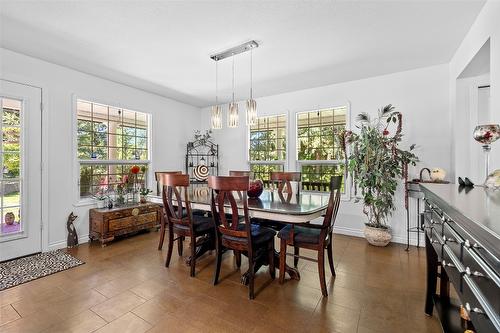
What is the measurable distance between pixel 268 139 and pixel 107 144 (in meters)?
2.91

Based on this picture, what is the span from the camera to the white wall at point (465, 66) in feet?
6.03

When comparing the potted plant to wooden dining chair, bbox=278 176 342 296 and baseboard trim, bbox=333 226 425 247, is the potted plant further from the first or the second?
wooden dining chair, bbox=278 176 342 296

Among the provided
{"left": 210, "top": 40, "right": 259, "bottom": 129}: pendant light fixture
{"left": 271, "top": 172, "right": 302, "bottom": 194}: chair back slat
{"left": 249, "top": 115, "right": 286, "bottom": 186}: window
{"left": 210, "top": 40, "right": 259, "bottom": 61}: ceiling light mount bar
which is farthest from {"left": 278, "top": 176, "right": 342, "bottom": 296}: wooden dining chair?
{"left": 249, "top": 115, "right": 286, "bottom": 186}: window

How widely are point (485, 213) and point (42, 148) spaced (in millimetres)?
4293

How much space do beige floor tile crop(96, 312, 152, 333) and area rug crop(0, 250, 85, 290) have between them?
137cm

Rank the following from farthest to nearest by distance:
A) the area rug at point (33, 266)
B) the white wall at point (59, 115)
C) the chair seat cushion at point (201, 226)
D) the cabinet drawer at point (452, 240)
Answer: the white wall at point (59, 115) < the chair seat cushion at point (201, 226) < the area rug at point (33, 266) < the cabinet drawer at point (452, 240)

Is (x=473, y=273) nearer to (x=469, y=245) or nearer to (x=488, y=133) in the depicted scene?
(x=469, y=245)

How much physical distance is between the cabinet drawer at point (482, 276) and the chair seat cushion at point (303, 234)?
1334mm

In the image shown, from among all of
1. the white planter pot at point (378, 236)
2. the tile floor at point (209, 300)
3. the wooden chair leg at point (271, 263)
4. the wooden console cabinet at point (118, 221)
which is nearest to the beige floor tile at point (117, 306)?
the tile floor at point (209, 300)

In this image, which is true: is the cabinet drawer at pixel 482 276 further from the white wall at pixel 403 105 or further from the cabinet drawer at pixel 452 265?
the white wall at pixel 403 105

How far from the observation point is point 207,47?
2.79 m

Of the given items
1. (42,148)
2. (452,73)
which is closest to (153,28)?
(42,148)

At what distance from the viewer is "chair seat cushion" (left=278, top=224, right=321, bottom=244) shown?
2.21 metres

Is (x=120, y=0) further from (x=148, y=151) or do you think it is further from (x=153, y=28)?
(x=148, y=151)
